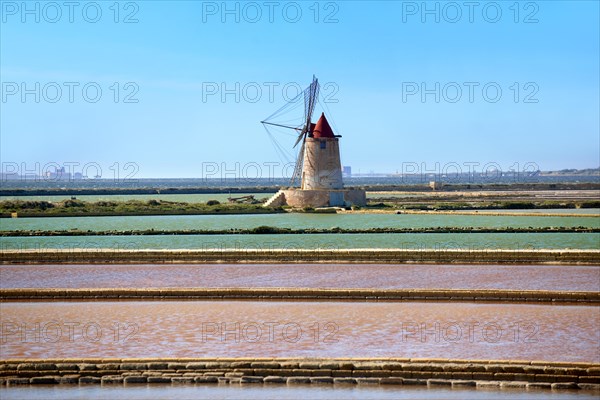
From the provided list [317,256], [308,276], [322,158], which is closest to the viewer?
[308,276]

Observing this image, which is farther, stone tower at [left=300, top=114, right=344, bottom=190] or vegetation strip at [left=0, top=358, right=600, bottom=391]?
stone tower at [left=300, top=114, right=344, bottom=190]

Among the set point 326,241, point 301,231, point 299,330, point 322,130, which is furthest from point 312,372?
point 322,130

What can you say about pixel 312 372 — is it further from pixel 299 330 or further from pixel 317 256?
pixel 317 256

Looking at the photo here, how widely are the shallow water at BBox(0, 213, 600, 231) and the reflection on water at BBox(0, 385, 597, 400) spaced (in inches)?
936

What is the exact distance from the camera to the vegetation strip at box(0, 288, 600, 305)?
1412 centimetres

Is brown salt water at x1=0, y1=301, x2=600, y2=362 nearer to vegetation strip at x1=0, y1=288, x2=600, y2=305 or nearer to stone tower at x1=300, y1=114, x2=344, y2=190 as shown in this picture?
vegetation strip at x1=0, y1=288, x2=600, y2=305

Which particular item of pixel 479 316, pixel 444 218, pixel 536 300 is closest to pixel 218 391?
pixel 479 316

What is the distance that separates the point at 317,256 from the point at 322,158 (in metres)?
23.1

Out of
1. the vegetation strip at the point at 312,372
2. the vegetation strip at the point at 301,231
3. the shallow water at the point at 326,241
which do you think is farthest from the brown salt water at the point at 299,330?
the vegetation strip at the point at 301,231

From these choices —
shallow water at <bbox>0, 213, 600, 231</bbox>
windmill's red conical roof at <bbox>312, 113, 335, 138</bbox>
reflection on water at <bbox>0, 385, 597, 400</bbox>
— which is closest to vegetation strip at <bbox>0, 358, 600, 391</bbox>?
reflection on water at <bbox>0, 385, 597, 400</bbox>

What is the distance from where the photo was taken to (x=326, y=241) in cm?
2586

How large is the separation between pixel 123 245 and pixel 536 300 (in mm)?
14075

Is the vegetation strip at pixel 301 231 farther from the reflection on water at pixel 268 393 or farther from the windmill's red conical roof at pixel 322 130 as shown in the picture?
the reflection on water at pixel 268 393

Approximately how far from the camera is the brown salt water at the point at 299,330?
1040cm
